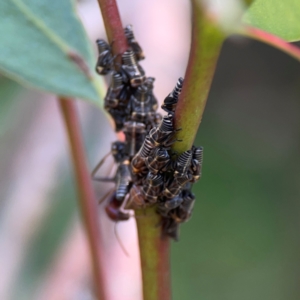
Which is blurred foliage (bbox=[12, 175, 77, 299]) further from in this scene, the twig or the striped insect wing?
the twig

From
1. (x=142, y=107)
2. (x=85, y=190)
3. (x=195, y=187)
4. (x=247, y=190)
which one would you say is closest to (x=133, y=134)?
(x=142, y=107)

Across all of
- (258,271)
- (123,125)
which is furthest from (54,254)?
(123,125)

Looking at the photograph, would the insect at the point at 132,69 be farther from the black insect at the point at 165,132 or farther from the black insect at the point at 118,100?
the black insect at the point at 165,132

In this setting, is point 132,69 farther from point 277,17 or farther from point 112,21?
point 277,17

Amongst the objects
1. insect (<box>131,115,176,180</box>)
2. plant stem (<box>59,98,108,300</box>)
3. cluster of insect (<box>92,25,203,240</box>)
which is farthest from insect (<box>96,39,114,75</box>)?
plant stem (<box>59,98,108,300</box>)

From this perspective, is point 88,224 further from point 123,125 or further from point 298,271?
point 298,271

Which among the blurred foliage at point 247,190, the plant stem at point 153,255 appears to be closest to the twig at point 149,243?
the plant stem at point 153,255
